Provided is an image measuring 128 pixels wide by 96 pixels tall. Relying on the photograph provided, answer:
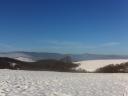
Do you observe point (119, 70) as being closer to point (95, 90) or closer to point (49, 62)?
point (49, 62)

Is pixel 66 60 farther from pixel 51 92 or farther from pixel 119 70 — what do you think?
pixel 51 92

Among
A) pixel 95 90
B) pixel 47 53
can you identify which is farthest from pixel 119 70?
pixel 47 53

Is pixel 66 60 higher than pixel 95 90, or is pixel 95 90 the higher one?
pixel 66 60

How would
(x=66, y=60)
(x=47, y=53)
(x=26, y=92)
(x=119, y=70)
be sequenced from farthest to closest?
(x=47, y=53)
(x=66, y=60)
(x=119, y=70)
(x=26, y=92)

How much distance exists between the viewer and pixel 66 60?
115 ft

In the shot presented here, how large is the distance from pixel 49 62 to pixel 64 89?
1902 cm

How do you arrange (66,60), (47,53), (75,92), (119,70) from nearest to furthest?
(75,92) < (119,70) < (66,60) < (47,53)

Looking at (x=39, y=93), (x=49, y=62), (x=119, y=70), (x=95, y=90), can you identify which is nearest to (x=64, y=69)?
(x=49, y=62)

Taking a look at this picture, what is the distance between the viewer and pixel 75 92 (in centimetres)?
1316

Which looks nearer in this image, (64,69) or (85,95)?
(85,95)

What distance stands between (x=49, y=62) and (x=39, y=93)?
20613 millimetres

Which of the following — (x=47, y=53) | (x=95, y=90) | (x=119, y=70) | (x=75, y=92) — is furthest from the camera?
(x=47, y=53)

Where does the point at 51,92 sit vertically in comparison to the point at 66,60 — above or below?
below

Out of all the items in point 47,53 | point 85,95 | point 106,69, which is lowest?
point 85,95
